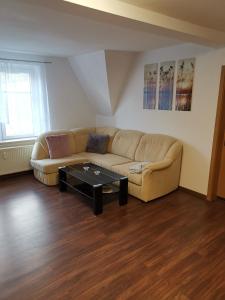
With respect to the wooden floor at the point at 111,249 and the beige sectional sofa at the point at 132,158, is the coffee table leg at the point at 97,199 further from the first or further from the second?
the beige sectional sofa at the point at 132,158

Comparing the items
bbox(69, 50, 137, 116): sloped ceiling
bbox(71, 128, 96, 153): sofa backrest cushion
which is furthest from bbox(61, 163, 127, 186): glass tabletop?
bbox(69, 50, 137, 116): sloped ceiling

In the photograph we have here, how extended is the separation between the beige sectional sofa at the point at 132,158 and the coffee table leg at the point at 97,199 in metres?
0.63

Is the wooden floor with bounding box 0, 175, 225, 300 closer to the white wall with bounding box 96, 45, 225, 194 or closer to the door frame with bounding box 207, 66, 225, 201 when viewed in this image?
the door frame with bounding box 207, 66, 225, 201

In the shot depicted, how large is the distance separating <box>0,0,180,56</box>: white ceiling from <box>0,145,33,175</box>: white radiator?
176 centimetres

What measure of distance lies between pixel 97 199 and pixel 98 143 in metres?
1.82

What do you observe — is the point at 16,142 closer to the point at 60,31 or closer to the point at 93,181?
the point at 93,181

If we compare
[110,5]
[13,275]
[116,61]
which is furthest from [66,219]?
[116,61]

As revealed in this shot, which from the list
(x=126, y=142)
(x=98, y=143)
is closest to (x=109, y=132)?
(x=98, y=143)

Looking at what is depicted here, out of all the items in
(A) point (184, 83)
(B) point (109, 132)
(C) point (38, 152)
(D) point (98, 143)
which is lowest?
(C) point (38, 152)

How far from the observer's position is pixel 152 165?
3.22 meters

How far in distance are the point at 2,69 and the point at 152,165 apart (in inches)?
123

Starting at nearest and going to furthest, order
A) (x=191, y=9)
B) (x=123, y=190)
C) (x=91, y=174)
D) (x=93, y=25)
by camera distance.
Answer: (x=191, y=9) → (x=93, y=25) → (x=123, y=190) → (x=91, y=174)

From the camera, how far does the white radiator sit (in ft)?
13.5

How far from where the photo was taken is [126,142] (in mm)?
4344
